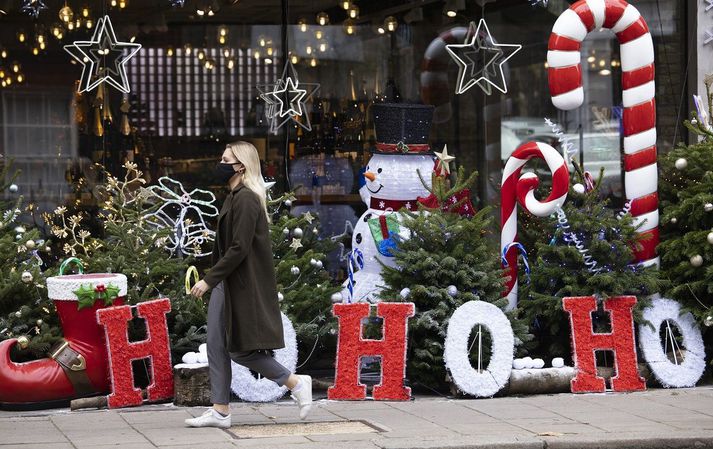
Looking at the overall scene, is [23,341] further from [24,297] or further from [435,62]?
[435,62]

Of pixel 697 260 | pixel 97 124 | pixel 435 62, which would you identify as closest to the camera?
pixel 697 260

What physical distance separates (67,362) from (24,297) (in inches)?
29.8

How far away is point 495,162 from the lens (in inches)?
473

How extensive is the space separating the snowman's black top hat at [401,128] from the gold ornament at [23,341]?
3428mm

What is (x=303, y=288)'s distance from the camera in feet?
32.2

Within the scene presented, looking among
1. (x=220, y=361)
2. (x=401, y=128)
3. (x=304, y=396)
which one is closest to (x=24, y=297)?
(x=220, y=361)

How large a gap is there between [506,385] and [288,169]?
3235 mm

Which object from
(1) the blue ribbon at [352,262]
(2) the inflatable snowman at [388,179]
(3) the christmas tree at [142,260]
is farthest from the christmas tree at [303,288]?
(3) the christmas tree at [142,260]

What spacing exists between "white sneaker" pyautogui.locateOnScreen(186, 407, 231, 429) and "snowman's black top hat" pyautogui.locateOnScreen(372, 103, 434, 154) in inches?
123

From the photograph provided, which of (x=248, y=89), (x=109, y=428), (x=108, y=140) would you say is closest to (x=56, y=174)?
(x=108, y=140)

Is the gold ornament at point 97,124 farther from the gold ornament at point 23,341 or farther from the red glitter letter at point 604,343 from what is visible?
the red glitter letter at point 604,343

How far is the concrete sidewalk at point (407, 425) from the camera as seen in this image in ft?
25.5

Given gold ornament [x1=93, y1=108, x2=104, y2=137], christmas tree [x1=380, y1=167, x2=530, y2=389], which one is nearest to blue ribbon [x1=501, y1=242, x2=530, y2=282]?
christmas tree [x1=380, y1=167, x2=530, y2=389]

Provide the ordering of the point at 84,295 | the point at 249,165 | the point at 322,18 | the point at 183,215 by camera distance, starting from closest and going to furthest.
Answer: the point at 249,165, the point at 84,295, the point at 183,215, the point at 322,18
